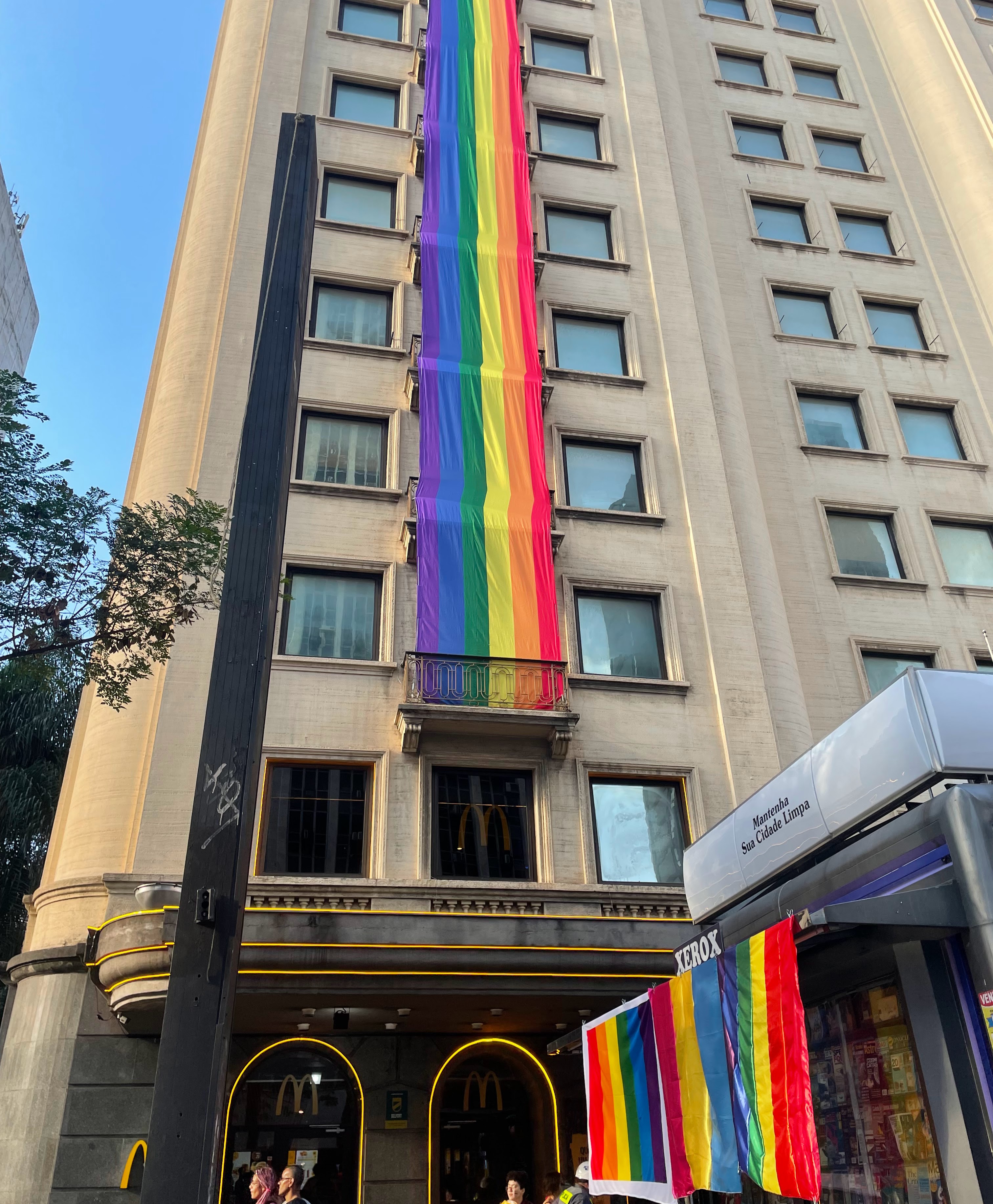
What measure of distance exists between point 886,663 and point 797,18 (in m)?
25.1

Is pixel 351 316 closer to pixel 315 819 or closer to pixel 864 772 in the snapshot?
pixel 315 819

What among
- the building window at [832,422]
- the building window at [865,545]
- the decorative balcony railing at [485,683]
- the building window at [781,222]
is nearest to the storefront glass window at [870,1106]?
the decorative balcony railing at [485,683]

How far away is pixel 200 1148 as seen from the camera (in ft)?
16.8

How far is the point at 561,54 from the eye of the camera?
2839 centimetres

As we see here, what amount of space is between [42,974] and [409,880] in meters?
5.50

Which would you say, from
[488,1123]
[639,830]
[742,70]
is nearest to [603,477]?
[639,830]

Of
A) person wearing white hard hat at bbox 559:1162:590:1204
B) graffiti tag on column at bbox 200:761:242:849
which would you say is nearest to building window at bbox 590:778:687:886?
person wearing white hard hat at bbox 559:1162:590:1204

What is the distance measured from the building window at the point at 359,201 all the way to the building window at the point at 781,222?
34.8ft

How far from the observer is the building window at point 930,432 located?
79.4 ft

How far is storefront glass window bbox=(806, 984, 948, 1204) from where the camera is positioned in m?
5.77

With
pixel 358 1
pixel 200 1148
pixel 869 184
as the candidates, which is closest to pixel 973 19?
pixel 869 184

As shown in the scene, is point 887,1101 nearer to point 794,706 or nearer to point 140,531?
point 140,531

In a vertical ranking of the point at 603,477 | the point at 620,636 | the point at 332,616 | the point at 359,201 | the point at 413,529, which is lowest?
the point at 332,616

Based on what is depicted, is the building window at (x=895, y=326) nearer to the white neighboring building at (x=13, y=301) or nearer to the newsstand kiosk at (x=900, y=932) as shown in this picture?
the newsstand kiosk at (x=900, y=932)
